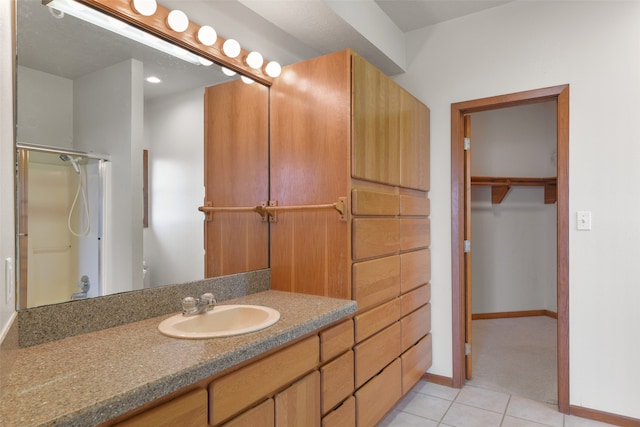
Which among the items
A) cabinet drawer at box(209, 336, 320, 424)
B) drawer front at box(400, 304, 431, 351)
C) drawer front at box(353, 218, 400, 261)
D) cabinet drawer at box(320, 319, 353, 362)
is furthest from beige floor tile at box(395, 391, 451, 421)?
cabinet drawer at box(209, 336, 320, 424)

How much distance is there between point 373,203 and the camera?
6.44 ft

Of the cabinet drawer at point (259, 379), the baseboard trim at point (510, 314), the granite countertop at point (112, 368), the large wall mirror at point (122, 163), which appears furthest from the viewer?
the baseboard trim at point (510, 314)

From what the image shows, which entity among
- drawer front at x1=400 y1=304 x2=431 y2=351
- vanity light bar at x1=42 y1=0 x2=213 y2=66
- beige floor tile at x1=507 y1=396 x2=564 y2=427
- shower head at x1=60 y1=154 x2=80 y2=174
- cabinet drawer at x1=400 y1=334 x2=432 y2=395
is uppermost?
vanity light bar at x1=42 y1=0 x2=213 y2=66

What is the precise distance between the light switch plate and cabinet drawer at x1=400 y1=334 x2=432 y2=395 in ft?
4.15

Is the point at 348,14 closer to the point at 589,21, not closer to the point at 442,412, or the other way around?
the point at 589,21

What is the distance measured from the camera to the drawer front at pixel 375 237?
183cm

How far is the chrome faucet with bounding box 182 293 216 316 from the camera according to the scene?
147cm

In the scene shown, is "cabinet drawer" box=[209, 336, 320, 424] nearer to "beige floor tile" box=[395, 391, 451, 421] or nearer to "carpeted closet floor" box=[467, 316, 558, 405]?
"beige floor tile" box=[395, 391, 451, 421]

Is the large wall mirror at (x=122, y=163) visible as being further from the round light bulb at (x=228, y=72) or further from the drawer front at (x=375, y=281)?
the drawer front at (x=375, y=281)

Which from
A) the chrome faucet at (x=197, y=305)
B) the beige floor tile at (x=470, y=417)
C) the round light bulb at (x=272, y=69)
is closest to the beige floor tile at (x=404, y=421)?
the beige floor tile at (x=470, y=417)

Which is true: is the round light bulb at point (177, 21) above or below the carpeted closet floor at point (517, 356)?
above

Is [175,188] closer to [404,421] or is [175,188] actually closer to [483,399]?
[404,421]

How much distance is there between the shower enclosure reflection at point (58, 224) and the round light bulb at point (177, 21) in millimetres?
673

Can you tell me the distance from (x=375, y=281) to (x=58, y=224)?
147 cm
